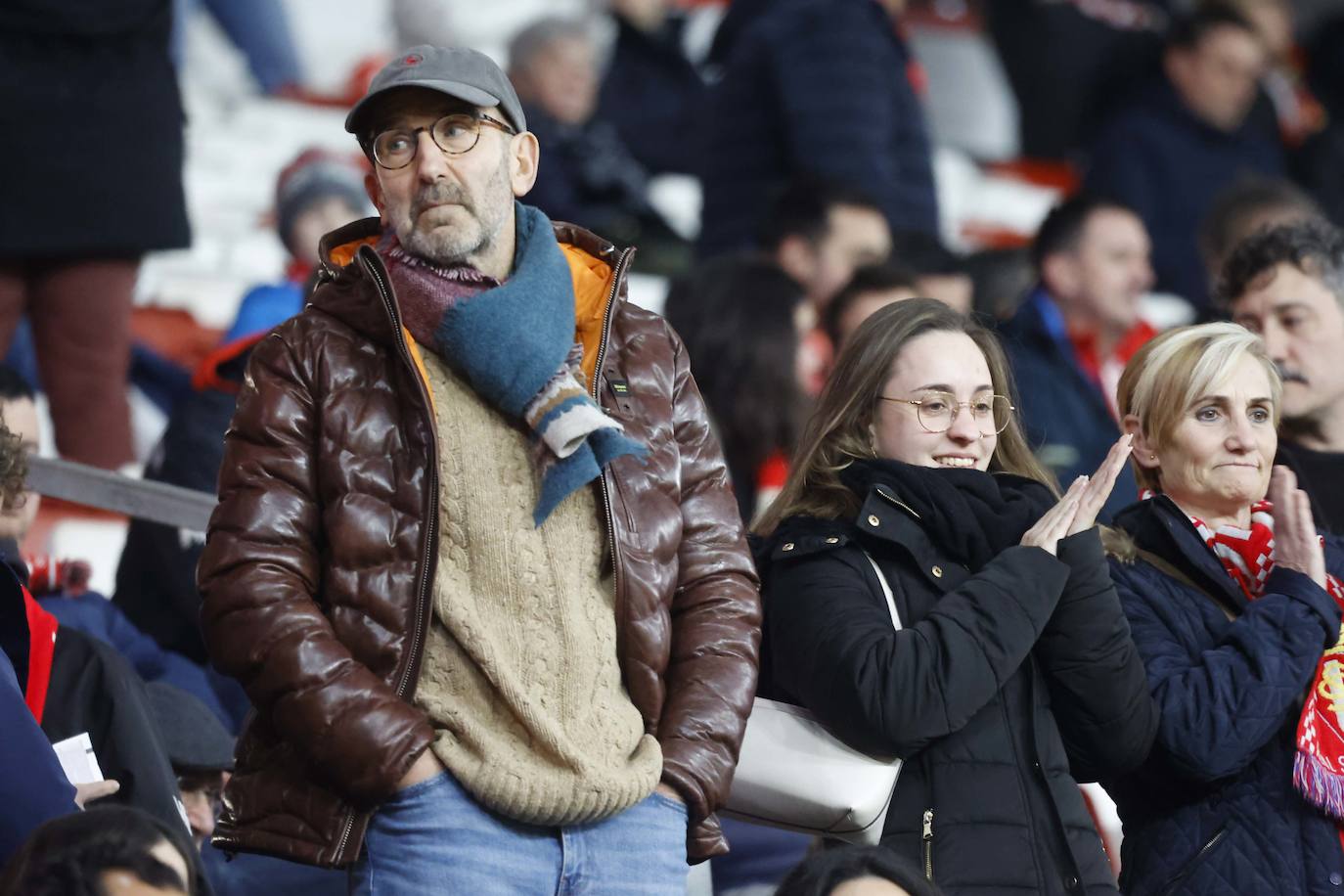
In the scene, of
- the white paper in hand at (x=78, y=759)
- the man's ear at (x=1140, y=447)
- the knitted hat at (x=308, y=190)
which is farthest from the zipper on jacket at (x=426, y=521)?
the knitted hat at (x=308, y=190)

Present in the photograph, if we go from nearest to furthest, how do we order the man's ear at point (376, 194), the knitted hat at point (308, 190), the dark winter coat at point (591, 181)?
the man's ear at point (376, 194), the knitted hat at point (308, 190), the dark winter coat at point (591, 181)

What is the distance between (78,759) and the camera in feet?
14.7

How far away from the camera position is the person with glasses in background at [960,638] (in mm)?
4207

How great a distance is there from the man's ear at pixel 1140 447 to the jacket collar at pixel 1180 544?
142 mm

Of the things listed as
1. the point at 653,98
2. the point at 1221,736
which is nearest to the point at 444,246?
the point at 1221,736

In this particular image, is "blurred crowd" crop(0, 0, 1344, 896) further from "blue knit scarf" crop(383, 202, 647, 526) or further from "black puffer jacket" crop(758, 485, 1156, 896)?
"blue knit scarf" crop(383, 202, 647, 526)

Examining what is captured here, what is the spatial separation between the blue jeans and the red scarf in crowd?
1399 millimetres

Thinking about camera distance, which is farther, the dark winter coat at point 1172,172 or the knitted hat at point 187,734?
the dark winter coat at point 1172,172

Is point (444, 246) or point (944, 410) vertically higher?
point (444, 246)

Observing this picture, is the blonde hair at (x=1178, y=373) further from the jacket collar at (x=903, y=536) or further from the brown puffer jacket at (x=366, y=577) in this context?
the brown puffer jacket at (x=366, y=577)

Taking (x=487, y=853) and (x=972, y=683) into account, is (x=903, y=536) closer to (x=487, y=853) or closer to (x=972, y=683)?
(x=972, y=683)

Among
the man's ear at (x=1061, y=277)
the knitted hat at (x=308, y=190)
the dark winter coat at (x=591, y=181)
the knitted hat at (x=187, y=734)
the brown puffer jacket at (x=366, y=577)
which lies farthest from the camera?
the dark winter coat at (x=591, y=181)

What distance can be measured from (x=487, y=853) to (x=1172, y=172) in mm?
8169

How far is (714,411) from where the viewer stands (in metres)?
A: 6.89
